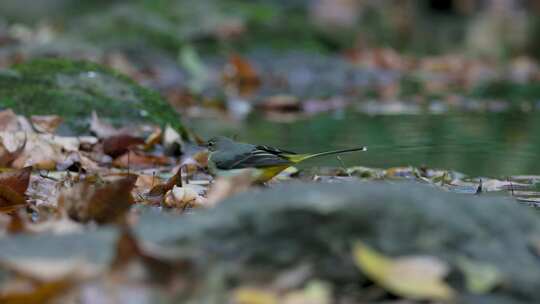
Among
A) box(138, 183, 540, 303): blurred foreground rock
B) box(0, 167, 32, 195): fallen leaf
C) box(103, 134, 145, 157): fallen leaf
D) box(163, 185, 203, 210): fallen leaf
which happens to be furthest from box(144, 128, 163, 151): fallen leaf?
box(138, 183, 540, 303): blurred foreground rock

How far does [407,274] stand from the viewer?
195cm

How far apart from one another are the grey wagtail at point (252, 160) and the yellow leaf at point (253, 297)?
216 centimetres

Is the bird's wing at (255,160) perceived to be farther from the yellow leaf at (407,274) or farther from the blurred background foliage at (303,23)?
the blurred background foliage at (303,23)

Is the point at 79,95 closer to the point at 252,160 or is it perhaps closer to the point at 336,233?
the point at 252,160

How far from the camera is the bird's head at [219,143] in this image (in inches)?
173

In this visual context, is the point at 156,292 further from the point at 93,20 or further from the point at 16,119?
the point at 93,20

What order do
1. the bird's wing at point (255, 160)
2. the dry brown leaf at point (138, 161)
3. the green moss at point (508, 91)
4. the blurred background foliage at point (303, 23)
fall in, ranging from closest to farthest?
the bird's wing at point (255, 160) → the dry brown leaf at point (138, 161) → the green moss at point (508, 91) → the blurred background foliage at point (303, 23)

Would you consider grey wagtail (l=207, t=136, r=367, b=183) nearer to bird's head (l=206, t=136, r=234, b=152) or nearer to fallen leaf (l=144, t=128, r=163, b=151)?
bird's head (l=206, t=136, r=234, b=152)

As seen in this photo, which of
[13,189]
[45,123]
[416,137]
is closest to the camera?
[13,189]

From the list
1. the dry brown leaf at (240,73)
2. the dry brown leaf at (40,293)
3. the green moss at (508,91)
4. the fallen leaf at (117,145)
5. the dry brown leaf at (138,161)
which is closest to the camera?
the dry brown leaf at (40,293)

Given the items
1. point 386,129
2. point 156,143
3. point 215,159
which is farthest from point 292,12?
point 215,159

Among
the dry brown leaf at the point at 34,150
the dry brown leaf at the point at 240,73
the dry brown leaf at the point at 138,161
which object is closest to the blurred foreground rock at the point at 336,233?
the dry brown leaf at the point at 34,150

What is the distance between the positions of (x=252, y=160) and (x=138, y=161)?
106 centimetres

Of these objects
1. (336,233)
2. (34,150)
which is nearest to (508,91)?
(34,150)
